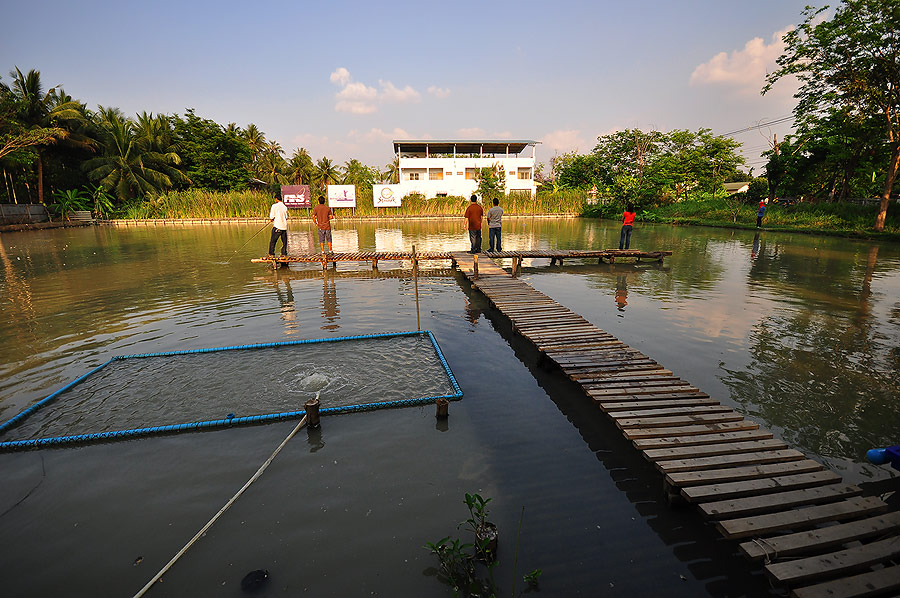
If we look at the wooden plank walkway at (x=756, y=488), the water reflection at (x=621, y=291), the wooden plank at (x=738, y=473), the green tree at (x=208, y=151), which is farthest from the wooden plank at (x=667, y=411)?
the green tree at (x=208, y=151)

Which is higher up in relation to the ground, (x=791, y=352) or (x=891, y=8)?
(x=891, y=8)

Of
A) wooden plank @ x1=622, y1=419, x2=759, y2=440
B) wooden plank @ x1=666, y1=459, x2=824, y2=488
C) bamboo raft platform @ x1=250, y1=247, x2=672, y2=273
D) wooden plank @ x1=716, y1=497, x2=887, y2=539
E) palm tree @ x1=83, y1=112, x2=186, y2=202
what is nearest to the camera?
wooden plank @ x1=716, y1=497, x2=887, y2=539

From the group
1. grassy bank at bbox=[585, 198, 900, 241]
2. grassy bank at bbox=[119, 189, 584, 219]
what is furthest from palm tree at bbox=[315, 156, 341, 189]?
grassy bank at bbox=[585, 198, 900, 241]

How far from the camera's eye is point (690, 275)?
11922 millimetres

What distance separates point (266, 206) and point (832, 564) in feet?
135

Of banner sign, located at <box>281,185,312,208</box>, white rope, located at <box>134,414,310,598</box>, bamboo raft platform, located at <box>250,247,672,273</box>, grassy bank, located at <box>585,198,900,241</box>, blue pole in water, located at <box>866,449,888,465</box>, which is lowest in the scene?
white rope, located at <box>134,414,310,598</box>

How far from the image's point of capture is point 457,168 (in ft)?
161

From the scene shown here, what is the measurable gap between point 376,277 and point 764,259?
1337cm

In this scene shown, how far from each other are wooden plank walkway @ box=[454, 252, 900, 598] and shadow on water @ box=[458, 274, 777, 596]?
0.16 meters

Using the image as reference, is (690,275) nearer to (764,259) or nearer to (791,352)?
(764,259)

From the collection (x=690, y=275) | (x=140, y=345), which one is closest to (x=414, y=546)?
(x=140, y=345)

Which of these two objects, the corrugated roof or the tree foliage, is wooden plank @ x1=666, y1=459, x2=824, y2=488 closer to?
the tree foliage

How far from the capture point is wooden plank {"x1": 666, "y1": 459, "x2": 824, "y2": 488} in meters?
3.06

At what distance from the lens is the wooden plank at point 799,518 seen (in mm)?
2635
